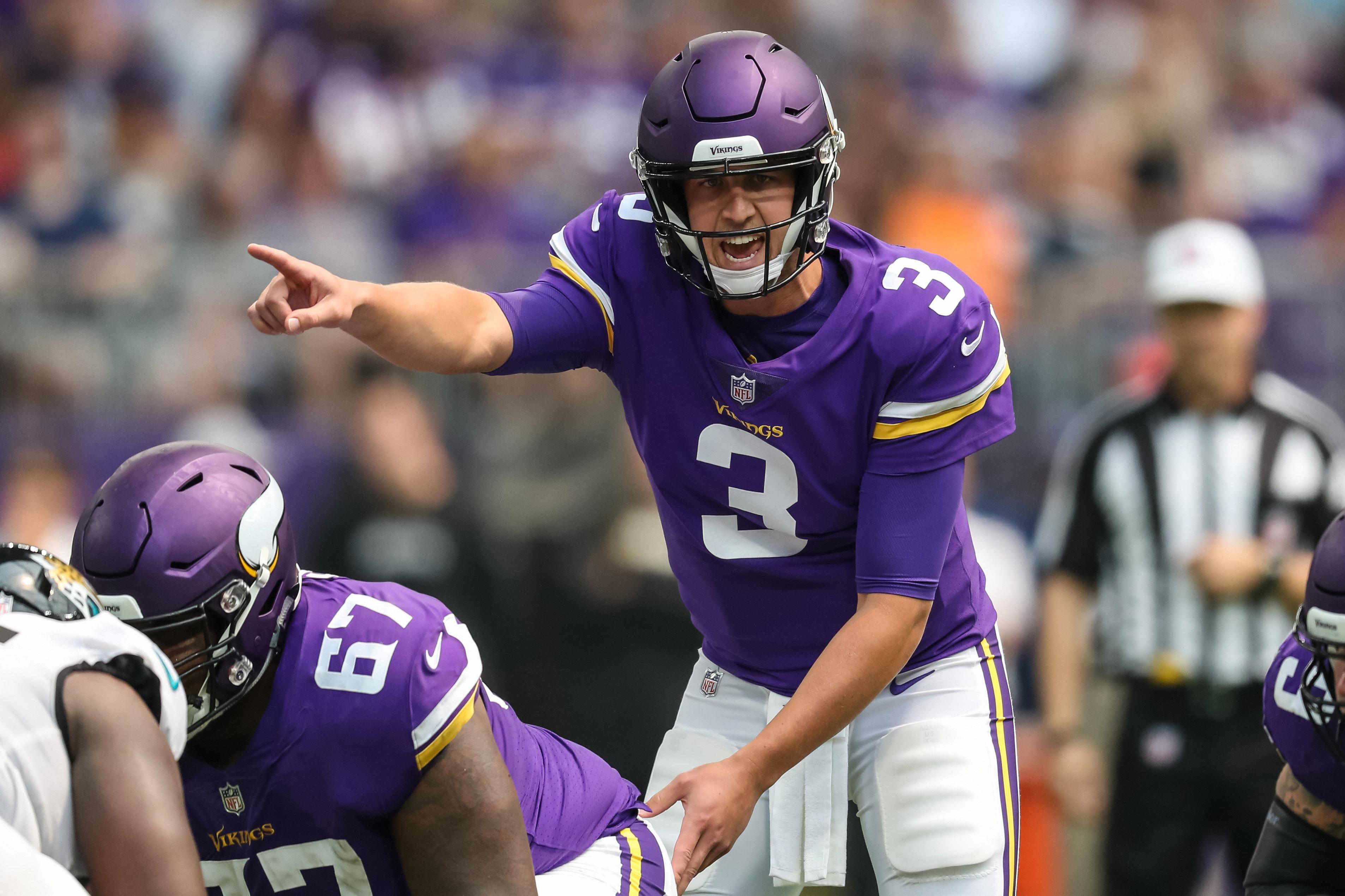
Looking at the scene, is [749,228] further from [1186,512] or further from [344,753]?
[1186,512]

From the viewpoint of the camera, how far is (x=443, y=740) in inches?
106

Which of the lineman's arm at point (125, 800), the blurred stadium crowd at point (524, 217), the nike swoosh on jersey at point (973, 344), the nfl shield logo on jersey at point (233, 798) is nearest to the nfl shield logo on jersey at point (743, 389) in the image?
the nike swoosh on jersey at point (973, 344)

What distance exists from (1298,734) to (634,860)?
4.37 ft

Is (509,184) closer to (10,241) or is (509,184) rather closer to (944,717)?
(10,241)

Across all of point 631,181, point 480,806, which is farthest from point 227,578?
point 631,181

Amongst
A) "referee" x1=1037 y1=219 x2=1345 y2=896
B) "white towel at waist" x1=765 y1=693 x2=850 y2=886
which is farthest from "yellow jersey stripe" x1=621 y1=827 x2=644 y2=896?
"referee" x1=1037 y1=219 x2=1345 y2=896

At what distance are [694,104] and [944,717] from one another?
4.53 ft

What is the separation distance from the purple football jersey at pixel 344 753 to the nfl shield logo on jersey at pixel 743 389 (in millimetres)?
793

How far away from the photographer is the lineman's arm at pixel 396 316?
9.78 feet

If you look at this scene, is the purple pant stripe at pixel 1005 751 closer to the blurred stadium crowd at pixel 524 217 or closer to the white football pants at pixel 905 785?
the white football pants at pixel 905 785

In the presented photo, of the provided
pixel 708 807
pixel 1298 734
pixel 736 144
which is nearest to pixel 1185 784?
pixel 1298 734

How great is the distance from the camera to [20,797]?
2.14 m

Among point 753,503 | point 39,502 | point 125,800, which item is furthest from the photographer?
point 39,502

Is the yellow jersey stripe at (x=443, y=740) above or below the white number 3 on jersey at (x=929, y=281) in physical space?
below
